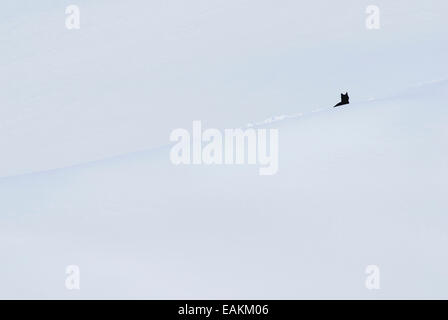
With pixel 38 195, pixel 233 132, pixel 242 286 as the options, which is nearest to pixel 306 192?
pixel 233 132

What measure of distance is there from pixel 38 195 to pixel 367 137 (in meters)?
3.35

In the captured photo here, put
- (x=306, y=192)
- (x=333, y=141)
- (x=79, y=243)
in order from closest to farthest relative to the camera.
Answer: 1. (x=79, y=243)
2. (x=306, y=192)
3. (x=333, y=141)

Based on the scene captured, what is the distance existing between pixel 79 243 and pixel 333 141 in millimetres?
2903

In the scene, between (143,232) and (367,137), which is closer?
(143,232)

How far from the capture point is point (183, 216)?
611cm

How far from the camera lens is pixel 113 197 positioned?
21.1 feet

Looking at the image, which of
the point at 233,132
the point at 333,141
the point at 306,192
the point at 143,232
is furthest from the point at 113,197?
the point at 333,141
